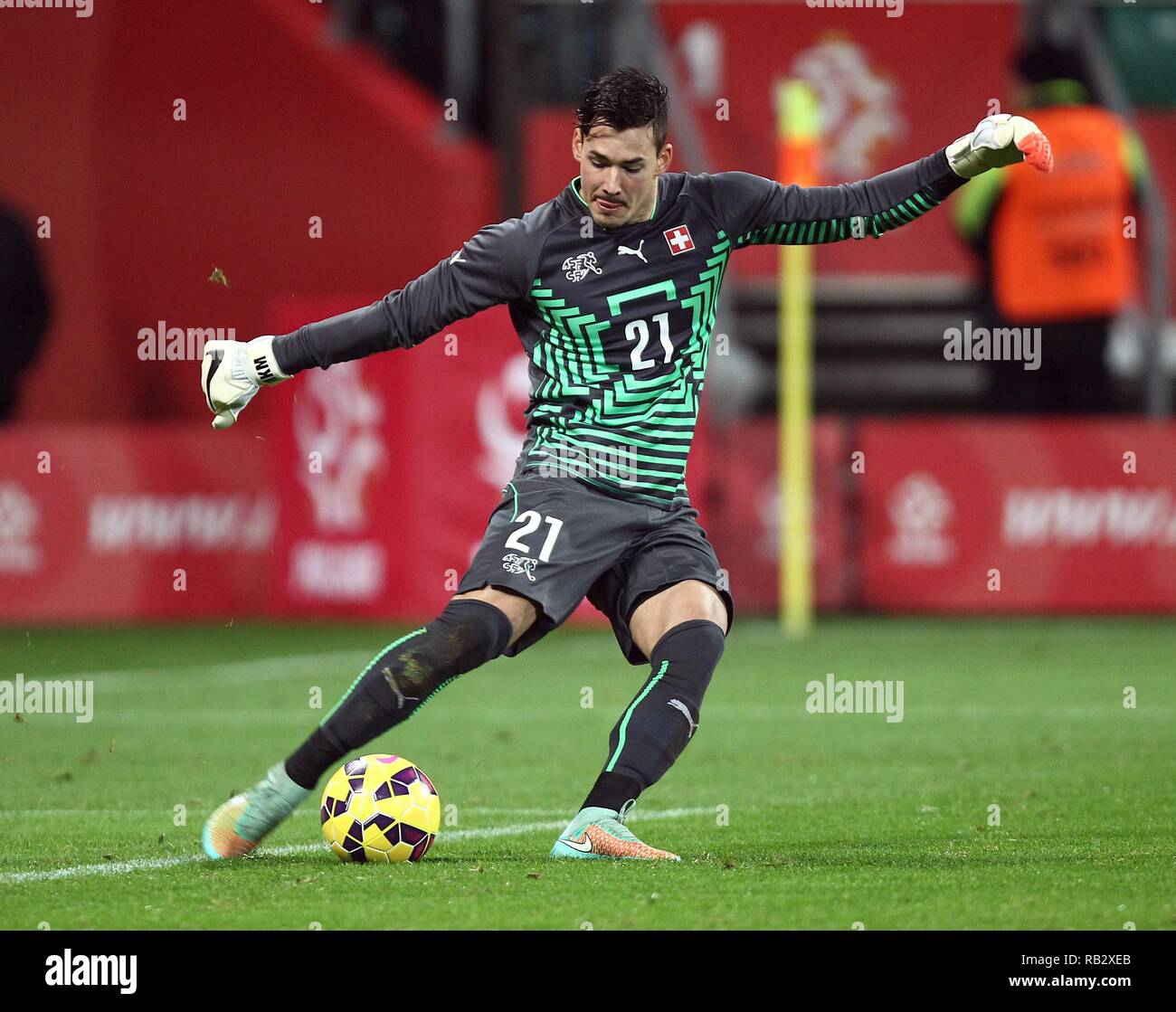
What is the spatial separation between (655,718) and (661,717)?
0.02m

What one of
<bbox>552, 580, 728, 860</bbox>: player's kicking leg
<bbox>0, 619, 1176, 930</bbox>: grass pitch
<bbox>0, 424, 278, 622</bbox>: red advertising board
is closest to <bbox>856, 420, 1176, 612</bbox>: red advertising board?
<bbox>0, 619, 1176, 930</bbox>: grass pitch

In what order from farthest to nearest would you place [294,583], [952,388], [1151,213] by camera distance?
1. [952,388]
2. [1151,213]
3. [294,583]

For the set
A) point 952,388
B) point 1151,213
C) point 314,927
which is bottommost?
point 314,927

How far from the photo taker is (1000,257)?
1634 centimetres

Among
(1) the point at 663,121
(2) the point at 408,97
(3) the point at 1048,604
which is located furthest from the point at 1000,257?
(1) the point at 663,121

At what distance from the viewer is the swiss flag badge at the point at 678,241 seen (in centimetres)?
569

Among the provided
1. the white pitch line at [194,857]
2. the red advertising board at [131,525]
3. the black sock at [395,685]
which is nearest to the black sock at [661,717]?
the black sock at [395,685]

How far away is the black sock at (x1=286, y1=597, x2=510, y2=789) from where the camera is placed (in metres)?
5.35

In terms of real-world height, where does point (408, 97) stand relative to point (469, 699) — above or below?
above

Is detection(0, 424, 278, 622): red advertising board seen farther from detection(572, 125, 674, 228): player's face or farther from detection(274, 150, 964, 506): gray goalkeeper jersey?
detection(572, 125, 674, 228): player's face

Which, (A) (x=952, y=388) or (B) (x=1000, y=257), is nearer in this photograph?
(B) (x=1000, y=257)

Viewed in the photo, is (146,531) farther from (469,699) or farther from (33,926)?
(33,926)

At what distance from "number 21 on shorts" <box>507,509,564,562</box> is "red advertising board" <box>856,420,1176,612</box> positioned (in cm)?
1017

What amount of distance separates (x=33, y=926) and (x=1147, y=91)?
53.2 feet
